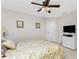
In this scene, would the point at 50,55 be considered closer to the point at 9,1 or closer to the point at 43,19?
the point at 9,1

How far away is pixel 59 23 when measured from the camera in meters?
7.00

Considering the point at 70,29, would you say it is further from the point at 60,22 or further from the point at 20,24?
the point at 20,24

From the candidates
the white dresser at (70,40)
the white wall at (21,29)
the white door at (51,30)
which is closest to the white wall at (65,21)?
the white door at (51,30)

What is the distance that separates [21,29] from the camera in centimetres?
600

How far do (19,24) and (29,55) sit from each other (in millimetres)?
4065

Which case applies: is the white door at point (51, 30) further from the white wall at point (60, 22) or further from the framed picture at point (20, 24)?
the framed picture at point (20, 24)

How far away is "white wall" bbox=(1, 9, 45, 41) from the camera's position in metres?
5.48

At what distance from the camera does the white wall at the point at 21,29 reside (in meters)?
5.48

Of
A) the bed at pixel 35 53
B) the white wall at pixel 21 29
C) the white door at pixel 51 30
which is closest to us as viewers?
the bed at pixel 35 53

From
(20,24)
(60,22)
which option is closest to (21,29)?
(20,24)

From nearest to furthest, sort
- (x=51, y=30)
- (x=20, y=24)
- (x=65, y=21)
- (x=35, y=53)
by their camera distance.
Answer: (x=35, y=53) → (x=20, y=24) → (x=65, y=21) → (x=51, y=30)

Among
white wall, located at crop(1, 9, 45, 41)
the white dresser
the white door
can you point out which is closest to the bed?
the white dresser

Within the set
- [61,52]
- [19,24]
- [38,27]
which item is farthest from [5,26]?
[61,52]

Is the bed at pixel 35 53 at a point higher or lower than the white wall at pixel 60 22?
lower
